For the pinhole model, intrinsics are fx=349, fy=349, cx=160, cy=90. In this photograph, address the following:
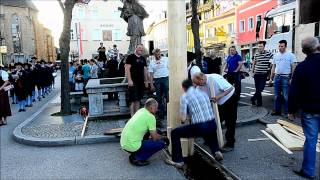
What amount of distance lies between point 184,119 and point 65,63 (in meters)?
6.91

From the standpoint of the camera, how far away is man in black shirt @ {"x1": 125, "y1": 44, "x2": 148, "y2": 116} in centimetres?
848

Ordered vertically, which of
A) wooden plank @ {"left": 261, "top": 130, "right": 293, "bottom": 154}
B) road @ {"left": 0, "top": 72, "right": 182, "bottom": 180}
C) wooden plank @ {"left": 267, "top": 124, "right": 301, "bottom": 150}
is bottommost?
road @ {"left": 0, "top": 72, "right": 182, "bottom": 180}

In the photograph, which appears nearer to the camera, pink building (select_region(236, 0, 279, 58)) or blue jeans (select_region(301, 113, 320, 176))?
blue jeans (select_region(301, 113, 320, 176))

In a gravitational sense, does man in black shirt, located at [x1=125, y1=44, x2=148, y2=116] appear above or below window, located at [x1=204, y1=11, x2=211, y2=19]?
below

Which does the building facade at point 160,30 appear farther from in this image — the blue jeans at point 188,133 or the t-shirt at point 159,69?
the blue jeans at point 188,133

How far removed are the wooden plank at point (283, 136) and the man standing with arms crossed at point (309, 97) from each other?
1.39m

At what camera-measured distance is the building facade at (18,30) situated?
2447 inches

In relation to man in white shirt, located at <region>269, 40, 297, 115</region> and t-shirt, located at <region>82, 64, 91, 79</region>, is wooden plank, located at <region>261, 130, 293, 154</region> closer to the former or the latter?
man in white shirt, located at <region>269, 40, 297, 115</region>

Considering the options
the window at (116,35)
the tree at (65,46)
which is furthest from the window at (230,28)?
the tree at (65,46)

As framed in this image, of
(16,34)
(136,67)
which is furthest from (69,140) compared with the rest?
(16,34)

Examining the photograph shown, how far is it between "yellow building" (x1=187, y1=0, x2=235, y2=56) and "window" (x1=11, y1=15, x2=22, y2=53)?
33.4 meters

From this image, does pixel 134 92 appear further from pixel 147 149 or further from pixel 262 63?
pixel 262 63

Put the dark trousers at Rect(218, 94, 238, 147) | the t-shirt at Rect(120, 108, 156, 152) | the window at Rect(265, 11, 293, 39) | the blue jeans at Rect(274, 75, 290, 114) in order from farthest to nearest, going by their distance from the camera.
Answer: the window at Rect(265, 11, 293, 39)
the blue jeans at Rect(274, 75, 290, 114)
the dark trousers at Rect(218, 94, 238, 147)
the t-shirt at Rect(120, 108, 156, 152)

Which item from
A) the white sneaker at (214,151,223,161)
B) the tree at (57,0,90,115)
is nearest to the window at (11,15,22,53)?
the tree at (57,0,90,115)
